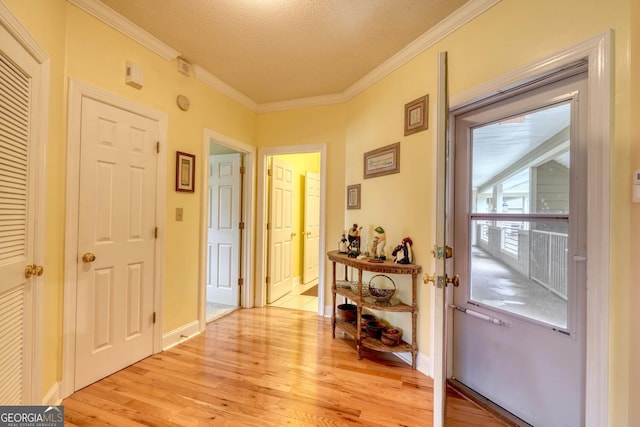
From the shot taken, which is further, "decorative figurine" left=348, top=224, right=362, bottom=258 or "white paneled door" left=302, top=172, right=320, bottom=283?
"white paneled door" left=302, top=172, right=320, bottom=283

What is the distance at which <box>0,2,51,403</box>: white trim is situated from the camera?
140cm

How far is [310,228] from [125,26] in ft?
11.4

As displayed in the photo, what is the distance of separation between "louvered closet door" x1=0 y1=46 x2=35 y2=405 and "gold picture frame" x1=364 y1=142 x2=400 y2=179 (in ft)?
7.78

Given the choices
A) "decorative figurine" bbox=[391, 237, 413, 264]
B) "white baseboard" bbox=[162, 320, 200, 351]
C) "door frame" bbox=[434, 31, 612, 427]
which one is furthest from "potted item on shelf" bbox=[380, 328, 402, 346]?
"white baseboard" bbox=[162, 320, 200, 351]

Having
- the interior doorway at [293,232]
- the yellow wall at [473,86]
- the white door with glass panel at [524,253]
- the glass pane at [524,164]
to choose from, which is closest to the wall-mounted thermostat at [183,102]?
the interior doorway at [293,232]

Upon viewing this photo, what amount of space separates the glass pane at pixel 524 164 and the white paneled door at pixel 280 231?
2.46 meters

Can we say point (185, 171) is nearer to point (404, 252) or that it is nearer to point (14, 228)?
point (14, 228)

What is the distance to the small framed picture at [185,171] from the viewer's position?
8.01 ft

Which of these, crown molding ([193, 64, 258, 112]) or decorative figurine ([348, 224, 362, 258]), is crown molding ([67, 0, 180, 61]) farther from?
decorative figurine ([348, 224, 362, 258])

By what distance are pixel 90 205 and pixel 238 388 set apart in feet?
5.29

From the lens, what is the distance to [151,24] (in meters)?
2.01

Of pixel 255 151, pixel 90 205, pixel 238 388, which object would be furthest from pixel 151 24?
pixel 238 388

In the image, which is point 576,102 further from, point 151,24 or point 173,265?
point 173,265

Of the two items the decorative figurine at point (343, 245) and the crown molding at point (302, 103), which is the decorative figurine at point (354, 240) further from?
the crown molding at point (302, 103)
